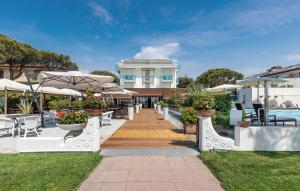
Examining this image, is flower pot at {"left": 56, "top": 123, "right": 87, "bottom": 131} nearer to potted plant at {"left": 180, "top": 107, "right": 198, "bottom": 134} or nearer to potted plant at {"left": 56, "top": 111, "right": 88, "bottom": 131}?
potted plant at {"left": 56, "top": 111, "right": 88, "bottom": 131}

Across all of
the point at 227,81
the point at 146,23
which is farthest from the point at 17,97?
the point at 227,81

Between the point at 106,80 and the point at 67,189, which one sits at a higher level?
the point at 106,80

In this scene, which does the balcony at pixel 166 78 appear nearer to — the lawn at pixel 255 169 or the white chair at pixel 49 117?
the white chair at pixel 49 117

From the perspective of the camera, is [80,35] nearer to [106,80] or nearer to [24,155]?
[106,80]

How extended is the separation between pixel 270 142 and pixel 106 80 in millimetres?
7886

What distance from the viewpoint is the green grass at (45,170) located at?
Result: 15.5ft

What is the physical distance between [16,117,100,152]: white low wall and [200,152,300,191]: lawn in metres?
3.19

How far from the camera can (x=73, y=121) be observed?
7.88m

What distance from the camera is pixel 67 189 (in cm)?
450

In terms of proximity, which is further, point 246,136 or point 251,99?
point 251,99

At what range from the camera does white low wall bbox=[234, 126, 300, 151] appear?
7.41 m

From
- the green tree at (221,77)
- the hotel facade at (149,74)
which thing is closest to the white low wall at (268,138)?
the hotel facade at (149,74)

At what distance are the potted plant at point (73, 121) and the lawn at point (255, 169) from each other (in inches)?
146

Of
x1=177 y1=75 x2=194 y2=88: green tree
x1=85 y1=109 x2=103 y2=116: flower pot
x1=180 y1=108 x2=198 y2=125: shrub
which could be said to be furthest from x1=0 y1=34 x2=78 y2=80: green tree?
x1=85 y1=109 x2=103 y2=116: flower pot
